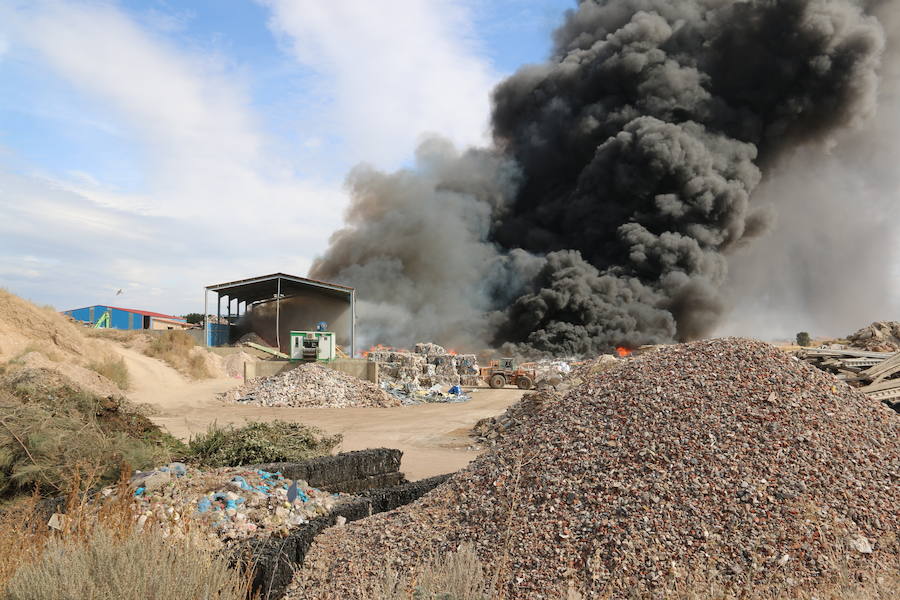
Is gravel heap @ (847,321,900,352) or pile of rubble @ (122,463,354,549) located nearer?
pile of rubble @ (122,463,354,549)

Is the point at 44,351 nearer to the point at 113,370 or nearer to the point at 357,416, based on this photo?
the point at 113,370

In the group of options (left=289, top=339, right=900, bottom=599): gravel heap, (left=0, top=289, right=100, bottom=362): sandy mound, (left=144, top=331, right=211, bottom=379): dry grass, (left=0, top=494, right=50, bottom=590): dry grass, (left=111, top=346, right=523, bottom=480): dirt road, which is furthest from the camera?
(left=144, top=331, right=211, bottom=379): dry grass

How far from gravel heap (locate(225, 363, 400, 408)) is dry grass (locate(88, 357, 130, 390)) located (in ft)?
9.58

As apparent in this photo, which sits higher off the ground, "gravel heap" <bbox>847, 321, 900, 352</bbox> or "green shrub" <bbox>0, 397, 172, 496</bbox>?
"gravel heap" <bbox>847, 321, 900, 352</bbox>

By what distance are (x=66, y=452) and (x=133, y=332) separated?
76.4 feet

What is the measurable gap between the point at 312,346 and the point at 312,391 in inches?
135

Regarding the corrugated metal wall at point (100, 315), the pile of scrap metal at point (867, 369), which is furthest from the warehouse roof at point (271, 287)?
the pile of scrap metal at point (867, 369)

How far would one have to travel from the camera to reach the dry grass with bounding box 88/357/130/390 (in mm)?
17922

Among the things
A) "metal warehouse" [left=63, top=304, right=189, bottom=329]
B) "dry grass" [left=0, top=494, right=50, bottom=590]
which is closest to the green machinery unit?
"metal warehouse" [left=63, top=304, right=189, bottom=329]

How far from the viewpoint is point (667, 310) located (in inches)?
1497

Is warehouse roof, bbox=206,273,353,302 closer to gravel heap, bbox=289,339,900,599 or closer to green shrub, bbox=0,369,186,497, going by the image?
green shrub, bbox=0,369,186,497

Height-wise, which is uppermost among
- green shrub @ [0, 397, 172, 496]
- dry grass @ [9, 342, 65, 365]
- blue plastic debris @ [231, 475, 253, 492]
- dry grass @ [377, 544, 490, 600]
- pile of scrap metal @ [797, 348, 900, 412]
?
dry grass @ [9, 342, 65, 365]

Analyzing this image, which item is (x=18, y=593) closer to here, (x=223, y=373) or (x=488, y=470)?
(x=488, y=470)

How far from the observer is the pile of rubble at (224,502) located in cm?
460
